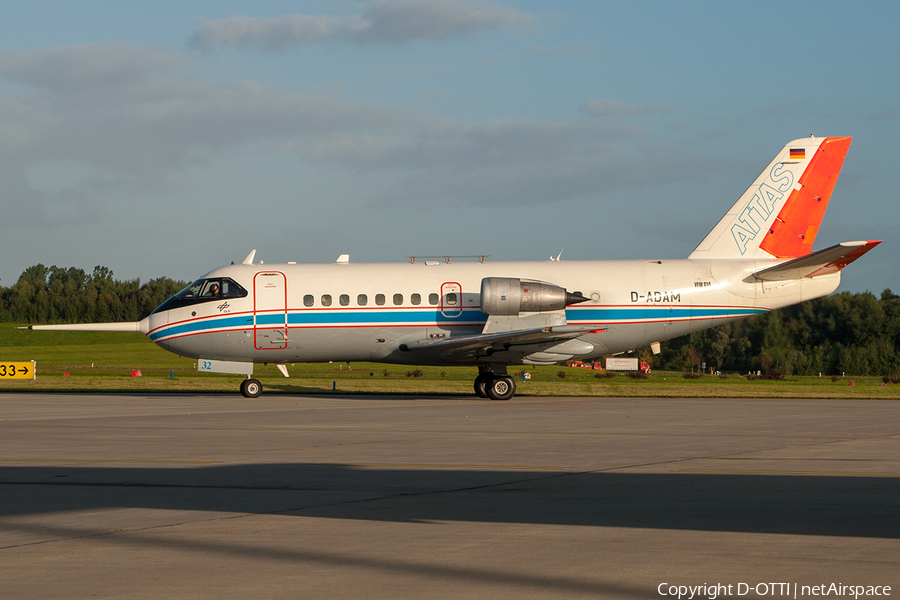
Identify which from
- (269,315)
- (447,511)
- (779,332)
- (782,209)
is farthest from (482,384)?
(779,332)

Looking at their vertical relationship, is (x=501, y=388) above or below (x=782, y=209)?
below

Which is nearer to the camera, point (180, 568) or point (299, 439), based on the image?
point (180, 568)

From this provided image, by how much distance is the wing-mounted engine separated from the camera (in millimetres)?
29250

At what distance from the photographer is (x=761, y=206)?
31906 mm

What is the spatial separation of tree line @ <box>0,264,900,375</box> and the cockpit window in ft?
135

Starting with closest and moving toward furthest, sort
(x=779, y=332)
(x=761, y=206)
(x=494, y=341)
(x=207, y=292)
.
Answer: (x=494, y=341), (x=207, y=292), (x=761, y=206), (x=779, y=332)

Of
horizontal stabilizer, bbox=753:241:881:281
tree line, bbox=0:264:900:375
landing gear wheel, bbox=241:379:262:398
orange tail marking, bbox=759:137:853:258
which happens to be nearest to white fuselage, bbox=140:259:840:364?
horizontal stabilizer, bbox=753:241:881:281

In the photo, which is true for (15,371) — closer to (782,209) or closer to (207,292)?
(207,292)

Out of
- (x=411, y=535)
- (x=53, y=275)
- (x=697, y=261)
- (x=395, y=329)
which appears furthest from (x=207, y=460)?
(x=53, y=275)

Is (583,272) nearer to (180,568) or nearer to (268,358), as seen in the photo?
(268,358)

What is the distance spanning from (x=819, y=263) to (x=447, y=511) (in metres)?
23.2

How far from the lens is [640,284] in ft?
100

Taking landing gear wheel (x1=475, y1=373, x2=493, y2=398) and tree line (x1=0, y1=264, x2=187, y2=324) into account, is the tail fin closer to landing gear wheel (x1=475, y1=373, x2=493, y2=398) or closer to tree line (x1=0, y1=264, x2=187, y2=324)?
landing gear wheel (x1=475, y1=373, x2=493, y2=398)

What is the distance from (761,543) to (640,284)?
76.5 feet
